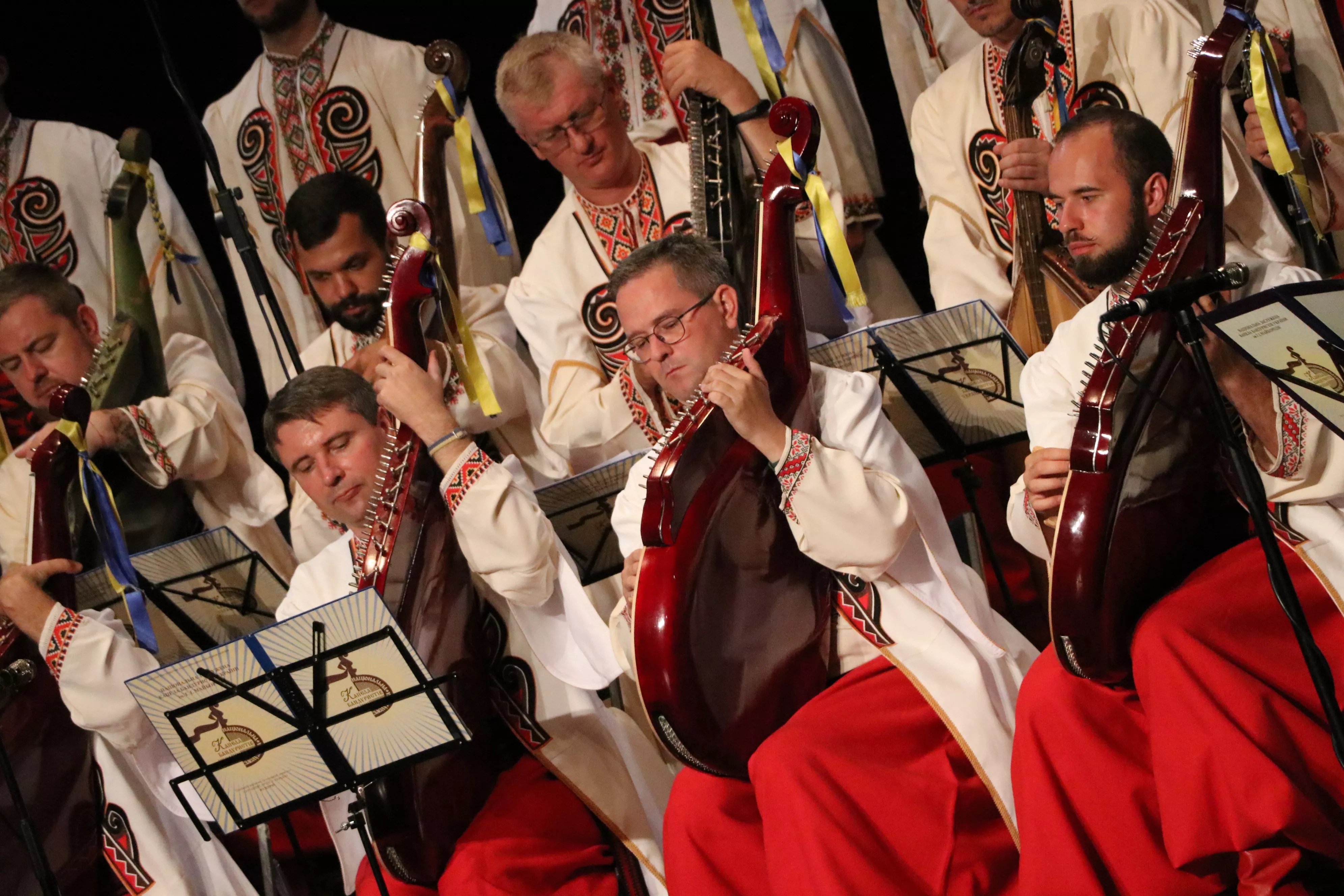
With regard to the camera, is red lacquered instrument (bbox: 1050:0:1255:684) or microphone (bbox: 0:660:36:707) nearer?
red lacquered instrument (bbox: 1050:0:1255:684)

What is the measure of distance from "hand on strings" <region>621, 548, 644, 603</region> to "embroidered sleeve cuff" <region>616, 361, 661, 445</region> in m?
0.91

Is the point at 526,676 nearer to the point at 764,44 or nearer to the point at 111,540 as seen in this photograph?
the point at 111,540

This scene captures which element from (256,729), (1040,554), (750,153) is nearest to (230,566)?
(256,729)

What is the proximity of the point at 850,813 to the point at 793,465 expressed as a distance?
28.2 inches

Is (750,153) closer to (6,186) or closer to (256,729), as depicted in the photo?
(256,729)

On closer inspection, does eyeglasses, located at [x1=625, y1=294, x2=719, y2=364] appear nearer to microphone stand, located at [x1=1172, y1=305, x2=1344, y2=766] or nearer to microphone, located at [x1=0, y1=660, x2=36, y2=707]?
microphone stand, located at [x1=1172, y1=305, x2=1344, y2=766]

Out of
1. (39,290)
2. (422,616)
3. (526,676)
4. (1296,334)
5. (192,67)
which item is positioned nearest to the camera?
(1296,334)

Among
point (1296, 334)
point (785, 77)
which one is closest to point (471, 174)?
point (785, 77)

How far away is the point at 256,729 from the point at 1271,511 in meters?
2.12

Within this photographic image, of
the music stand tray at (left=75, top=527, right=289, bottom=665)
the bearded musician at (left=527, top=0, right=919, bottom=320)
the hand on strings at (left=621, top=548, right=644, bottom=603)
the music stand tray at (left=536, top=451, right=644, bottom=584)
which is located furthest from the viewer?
the bearded musician at (left=527, top=0, right=919, bottom=320)

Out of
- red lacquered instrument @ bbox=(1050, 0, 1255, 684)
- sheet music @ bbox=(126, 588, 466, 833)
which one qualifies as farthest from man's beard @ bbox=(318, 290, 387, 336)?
red lacquered instrument @ bbox=(1050, 0, 1255, 684)

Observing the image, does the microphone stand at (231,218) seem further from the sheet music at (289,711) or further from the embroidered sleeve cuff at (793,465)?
the embroidered sleeve cuff at (793,465)

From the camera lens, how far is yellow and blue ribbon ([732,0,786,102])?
3949mm

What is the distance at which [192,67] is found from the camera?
537 centimetres
